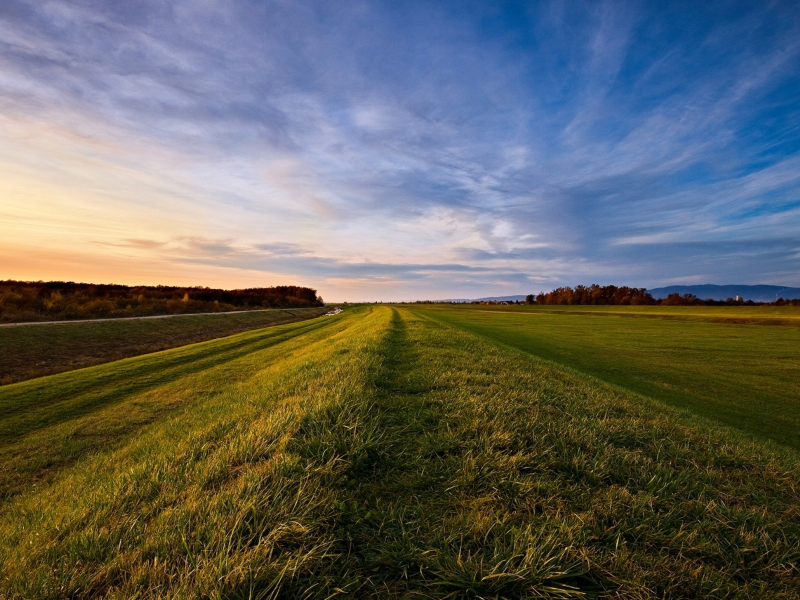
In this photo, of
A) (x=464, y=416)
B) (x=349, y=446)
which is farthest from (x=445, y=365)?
(x=349, y=446)

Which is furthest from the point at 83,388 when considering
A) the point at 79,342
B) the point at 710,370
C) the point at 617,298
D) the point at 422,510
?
the point at 617,298

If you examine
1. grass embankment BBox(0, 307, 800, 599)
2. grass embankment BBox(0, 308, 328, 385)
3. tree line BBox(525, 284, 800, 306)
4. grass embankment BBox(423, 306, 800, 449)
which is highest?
tree line BBox(525, 284, 800, 306)

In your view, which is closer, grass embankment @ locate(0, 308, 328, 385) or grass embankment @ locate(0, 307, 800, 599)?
grass embankment @ locate(0, 307, 800, 599)

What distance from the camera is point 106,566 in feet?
7.55

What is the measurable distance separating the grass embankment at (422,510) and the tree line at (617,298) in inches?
4354

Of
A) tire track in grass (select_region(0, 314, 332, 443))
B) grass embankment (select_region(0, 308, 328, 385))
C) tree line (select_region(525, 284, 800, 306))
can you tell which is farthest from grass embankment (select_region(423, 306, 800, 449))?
tree line (select_region(525, 284, 800, 306))

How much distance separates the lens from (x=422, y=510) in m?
2.97

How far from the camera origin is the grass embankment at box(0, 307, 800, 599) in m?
2.20

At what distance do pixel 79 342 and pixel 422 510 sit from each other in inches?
1259

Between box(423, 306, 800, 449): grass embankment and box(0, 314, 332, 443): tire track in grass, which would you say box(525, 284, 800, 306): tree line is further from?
box(0, 314, 332, 443): tire track in grass

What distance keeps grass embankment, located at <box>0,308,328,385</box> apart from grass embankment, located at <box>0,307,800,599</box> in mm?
18613

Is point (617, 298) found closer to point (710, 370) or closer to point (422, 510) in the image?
point (710, 370)

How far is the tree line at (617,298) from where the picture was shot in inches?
3554

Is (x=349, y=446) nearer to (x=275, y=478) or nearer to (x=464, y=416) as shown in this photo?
(x=275, y=478)
